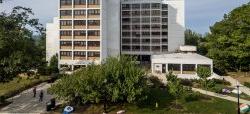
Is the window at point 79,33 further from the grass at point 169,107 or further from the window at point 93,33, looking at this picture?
the grass at point 169,107

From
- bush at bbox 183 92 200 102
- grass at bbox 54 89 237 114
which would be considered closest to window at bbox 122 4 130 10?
grass at bbox 54 89 237 114

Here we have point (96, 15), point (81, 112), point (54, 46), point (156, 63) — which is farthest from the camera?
point (54, 46)

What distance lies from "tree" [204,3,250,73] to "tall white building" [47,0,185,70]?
2153cm

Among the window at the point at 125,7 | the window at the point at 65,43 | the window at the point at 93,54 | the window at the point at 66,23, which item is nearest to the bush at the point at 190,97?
the window at the point at 93,54

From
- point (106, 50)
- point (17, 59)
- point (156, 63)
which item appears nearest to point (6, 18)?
point (17, 59)

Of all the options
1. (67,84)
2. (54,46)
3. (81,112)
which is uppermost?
(54,46)

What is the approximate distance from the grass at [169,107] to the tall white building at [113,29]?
33.9 metres

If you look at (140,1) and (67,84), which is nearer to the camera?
(67,84)

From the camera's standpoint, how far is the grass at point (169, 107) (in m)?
52.0

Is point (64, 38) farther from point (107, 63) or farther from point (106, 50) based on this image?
point (107, 63)

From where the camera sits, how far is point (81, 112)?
2088 inches

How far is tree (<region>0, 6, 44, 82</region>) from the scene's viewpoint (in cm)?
5437

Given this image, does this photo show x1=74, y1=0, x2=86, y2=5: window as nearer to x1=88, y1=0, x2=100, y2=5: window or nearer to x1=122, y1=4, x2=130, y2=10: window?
x1=88, y1=0, x2=100, y2=5: window

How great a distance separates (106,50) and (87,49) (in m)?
5.81
